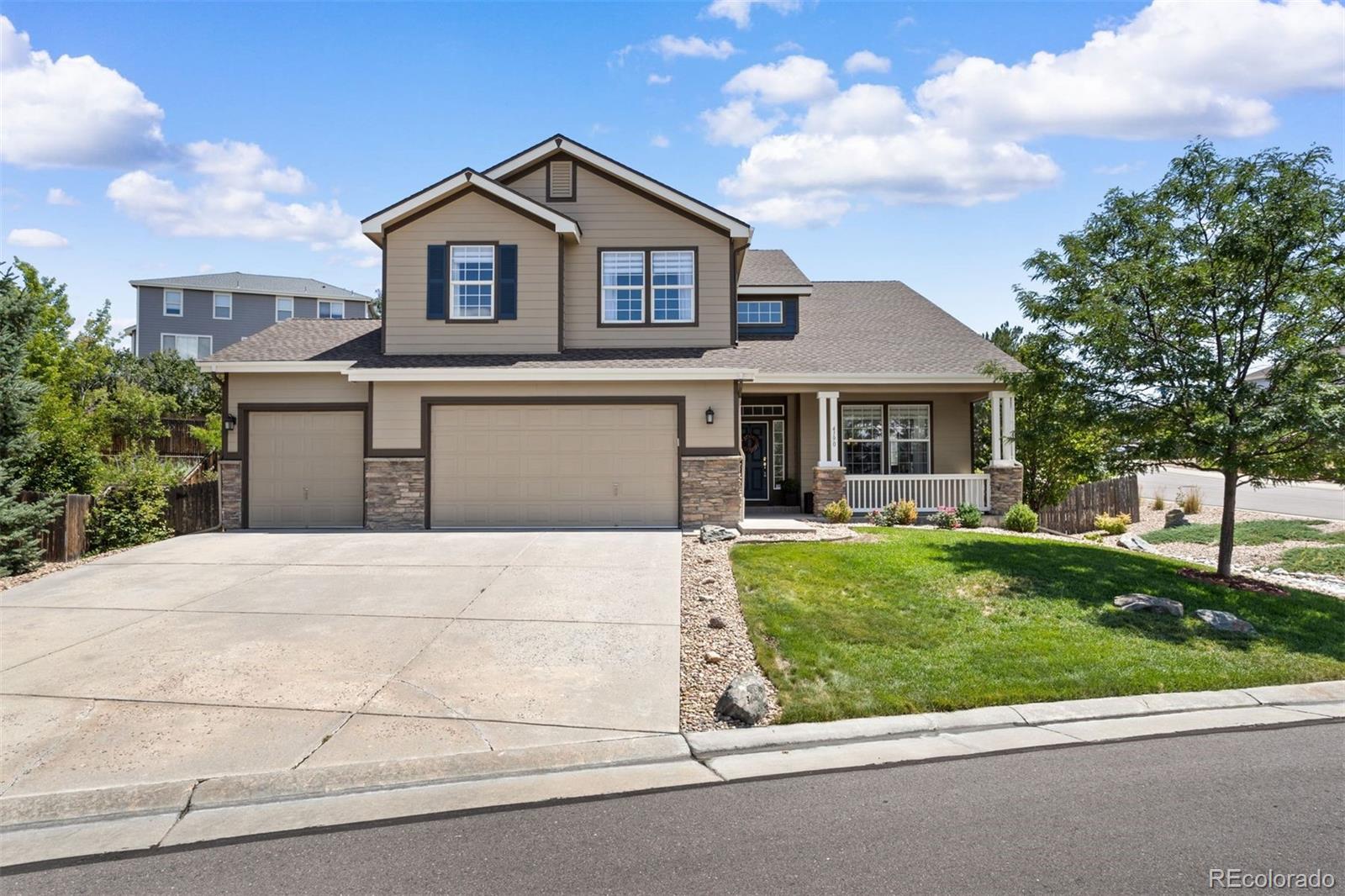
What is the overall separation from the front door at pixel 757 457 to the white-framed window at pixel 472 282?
6829 millimetres

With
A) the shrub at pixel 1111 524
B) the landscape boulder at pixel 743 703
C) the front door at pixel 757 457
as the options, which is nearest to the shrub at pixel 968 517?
the front door at pixel 757 457

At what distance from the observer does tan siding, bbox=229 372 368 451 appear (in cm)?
1540

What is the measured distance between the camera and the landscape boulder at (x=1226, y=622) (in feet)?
28.3

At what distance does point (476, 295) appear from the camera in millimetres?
15859

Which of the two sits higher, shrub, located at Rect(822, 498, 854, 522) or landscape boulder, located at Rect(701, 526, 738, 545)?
shrub, located at Rect(822, 498, 854, 522)

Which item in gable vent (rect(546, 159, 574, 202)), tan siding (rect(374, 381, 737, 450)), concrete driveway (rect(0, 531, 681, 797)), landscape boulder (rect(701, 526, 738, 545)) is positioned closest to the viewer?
concrete driveway (rect(0, 531, 681, 797))

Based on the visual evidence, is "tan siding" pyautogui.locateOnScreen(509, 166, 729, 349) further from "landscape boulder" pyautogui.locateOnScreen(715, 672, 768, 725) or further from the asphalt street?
the asphalt street

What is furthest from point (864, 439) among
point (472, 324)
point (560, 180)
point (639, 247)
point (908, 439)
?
point (472, 324)

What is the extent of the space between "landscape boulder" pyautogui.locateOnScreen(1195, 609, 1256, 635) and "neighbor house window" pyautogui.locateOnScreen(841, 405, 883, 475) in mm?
9892

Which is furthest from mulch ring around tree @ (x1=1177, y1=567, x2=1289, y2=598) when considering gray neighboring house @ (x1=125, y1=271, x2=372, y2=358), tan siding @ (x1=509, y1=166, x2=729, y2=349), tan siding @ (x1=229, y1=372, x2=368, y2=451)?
gray neighboring house @ (x1=125, y1=271, x2=372, y2=358)

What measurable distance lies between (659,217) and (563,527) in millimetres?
6723

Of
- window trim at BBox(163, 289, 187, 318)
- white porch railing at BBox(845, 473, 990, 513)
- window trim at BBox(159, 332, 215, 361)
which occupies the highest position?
window trim at BBox(163, 289, 187, 318)

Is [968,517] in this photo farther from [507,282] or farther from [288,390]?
[288,390]

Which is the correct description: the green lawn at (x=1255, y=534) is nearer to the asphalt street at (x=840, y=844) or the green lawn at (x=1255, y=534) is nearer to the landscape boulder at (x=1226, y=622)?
the landscape boulder at (x=1226, y=622)
